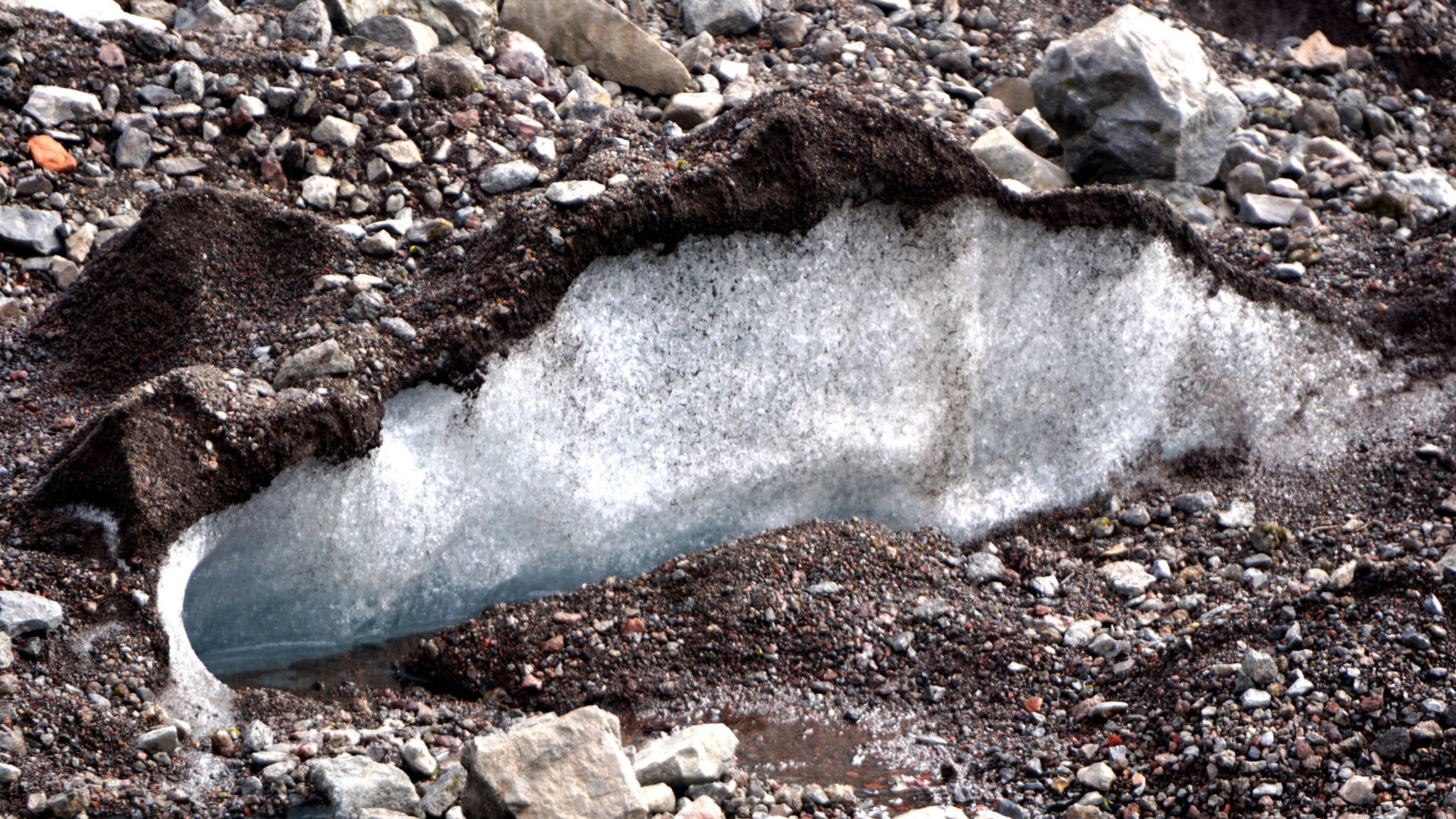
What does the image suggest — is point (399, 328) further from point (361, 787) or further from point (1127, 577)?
point (1127, 577)

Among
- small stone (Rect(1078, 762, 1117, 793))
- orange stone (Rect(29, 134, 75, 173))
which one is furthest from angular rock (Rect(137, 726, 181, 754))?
orange stone (Rect(29, 134, 75, 173))

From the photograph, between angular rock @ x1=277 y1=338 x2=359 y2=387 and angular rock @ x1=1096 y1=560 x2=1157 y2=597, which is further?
angular rock @ x1=1096 y1=560 x2=1157 y2=597

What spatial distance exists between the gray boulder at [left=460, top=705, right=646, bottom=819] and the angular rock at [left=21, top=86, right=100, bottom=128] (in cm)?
581

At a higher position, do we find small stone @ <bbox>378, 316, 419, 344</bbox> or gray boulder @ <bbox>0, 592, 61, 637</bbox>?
small stone @ <bbox>378, 316, 419, 344</bbox>

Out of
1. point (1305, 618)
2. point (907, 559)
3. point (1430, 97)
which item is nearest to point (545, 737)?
point (907, 559)

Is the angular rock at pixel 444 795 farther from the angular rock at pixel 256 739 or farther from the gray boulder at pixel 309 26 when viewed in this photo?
the gray boulder at pixel 309 26

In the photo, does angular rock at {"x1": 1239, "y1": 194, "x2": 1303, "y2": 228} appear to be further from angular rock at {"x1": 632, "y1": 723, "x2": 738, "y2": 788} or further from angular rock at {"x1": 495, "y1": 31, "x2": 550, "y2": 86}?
angular rock at {"x1": 632, "y1": 723, "x2": 738, "y2": 788}

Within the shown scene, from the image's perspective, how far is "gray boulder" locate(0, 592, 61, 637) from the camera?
16.2ft

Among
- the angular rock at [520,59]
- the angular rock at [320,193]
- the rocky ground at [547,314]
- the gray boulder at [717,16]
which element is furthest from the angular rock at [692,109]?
the angular rock at [320,193]

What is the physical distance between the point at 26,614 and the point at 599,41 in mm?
6237

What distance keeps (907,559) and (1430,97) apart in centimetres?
781

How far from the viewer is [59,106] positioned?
822cm

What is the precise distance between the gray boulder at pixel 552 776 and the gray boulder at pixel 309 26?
6086 millimetres

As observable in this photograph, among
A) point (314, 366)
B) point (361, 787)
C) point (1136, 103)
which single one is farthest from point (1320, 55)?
point (361, 787)
